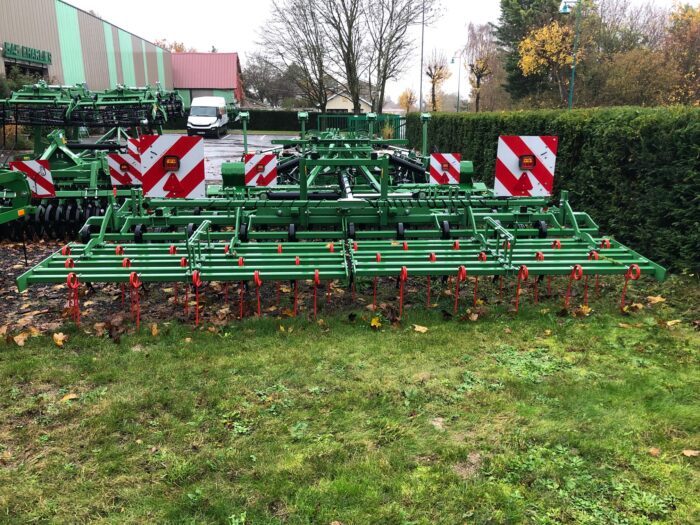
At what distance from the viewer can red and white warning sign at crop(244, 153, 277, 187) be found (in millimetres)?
8227

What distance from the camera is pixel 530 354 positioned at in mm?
4133

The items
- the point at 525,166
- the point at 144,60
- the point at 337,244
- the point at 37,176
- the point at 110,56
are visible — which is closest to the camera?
the point at 337,244

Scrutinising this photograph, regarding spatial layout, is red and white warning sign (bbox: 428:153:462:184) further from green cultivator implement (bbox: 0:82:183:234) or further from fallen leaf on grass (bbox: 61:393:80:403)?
fallen leaf on grass (bbox: 61:393:80:403)

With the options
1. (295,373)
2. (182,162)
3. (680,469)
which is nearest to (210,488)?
(295,373)

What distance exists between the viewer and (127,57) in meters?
36.4

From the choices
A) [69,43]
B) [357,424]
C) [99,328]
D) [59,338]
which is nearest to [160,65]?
[69,43]

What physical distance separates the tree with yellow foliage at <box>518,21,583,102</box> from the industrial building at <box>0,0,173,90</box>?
2259 cm

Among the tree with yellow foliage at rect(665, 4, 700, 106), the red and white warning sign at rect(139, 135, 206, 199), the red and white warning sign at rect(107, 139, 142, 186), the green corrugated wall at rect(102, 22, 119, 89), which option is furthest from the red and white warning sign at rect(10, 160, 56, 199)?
the green corrugated wall at rect(102, 22, 119, 89)

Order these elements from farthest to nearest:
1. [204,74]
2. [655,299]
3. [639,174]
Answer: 1. [204,74]
2. [639,174]
3. [655,299]

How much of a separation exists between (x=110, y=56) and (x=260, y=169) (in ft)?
97.6

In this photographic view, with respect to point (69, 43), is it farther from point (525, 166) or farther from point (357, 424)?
point (357, 424)

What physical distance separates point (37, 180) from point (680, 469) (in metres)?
8.25

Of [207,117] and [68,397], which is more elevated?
[207,117]

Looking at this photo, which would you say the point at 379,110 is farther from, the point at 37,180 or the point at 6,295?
the point at 6,295
